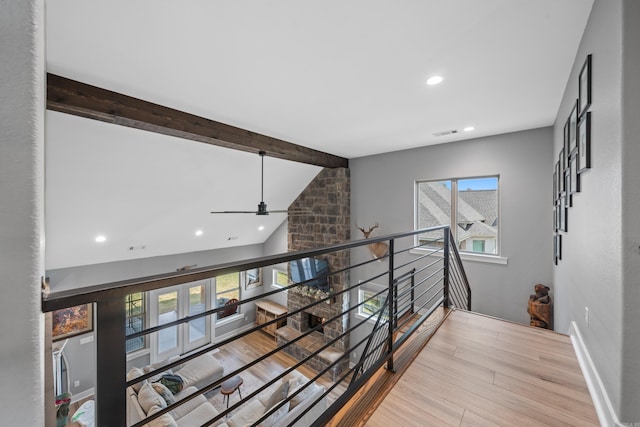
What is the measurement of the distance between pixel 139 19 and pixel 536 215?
451cm

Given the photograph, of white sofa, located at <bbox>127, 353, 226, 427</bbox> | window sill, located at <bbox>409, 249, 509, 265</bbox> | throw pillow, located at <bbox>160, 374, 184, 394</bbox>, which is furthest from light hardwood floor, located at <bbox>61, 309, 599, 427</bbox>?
throw pillow, located at <bbox>160, 374, 184, 394</bbox>

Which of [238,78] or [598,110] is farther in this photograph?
[238,78]

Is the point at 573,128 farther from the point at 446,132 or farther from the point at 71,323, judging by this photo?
the point at 71,323

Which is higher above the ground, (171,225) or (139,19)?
(139,19)

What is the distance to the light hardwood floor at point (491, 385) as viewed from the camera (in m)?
1.36

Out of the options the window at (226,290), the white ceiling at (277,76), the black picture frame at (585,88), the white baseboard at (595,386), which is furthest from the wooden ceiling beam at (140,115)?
the window at (226,290)

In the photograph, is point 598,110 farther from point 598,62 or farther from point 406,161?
point 406,161

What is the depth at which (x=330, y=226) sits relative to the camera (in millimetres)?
5727

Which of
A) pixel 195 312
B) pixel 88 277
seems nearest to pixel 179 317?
pixel 195 312

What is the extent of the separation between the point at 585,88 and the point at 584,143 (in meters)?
0.33

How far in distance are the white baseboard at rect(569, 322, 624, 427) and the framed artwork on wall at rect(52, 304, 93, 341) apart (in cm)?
737

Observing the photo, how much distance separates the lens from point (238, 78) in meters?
2.21

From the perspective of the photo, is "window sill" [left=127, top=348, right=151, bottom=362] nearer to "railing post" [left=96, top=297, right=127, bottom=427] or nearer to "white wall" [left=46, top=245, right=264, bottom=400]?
"white wall" [left=46, top=245, right=264, bottom=400]

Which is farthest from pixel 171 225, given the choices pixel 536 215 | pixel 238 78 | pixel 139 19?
pixel 536 215
